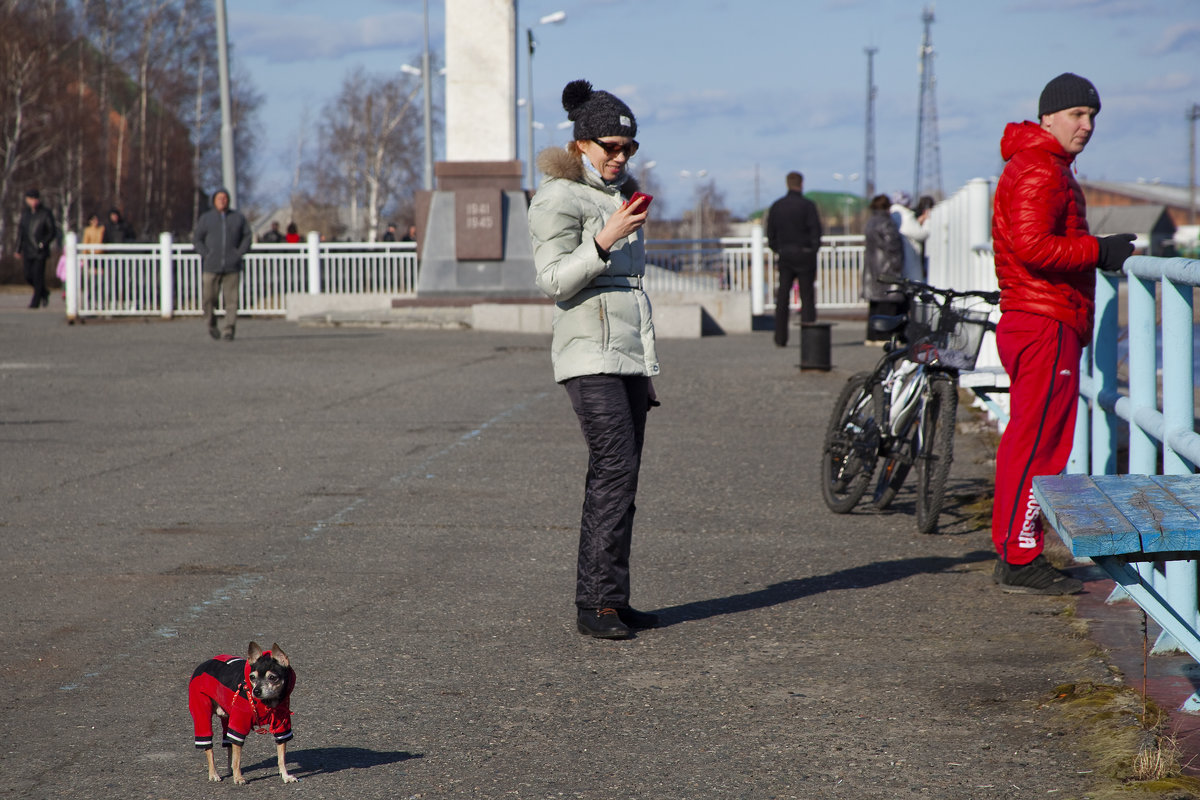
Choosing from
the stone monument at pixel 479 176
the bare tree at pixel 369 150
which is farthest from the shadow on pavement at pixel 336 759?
the bare tree at pixel 369 150

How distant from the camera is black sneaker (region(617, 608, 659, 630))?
15.7 feet

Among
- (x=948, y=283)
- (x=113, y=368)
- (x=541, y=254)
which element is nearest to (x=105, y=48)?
(x=113, y=368)

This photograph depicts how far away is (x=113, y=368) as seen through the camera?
14695mm

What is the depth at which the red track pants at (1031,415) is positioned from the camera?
202 inches

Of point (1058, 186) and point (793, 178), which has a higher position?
point (793, 178)

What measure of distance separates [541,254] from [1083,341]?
2.09 metres

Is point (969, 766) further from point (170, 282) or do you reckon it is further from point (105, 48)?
point (105, 48)

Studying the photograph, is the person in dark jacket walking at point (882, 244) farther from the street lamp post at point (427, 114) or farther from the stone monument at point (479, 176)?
the street lamp post at point (427, 114)

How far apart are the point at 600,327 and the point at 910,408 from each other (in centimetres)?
247

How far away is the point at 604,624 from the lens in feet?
15.3

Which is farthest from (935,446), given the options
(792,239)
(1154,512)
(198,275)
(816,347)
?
(198,275)

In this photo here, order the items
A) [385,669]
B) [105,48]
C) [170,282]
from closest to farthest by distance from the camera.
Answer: [385,669], [170,282], [105,48]

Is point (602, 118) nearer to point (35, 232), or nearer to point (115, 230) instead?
point (35, 232)

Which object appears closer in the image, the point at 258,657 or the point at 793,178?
the point at 258,657
